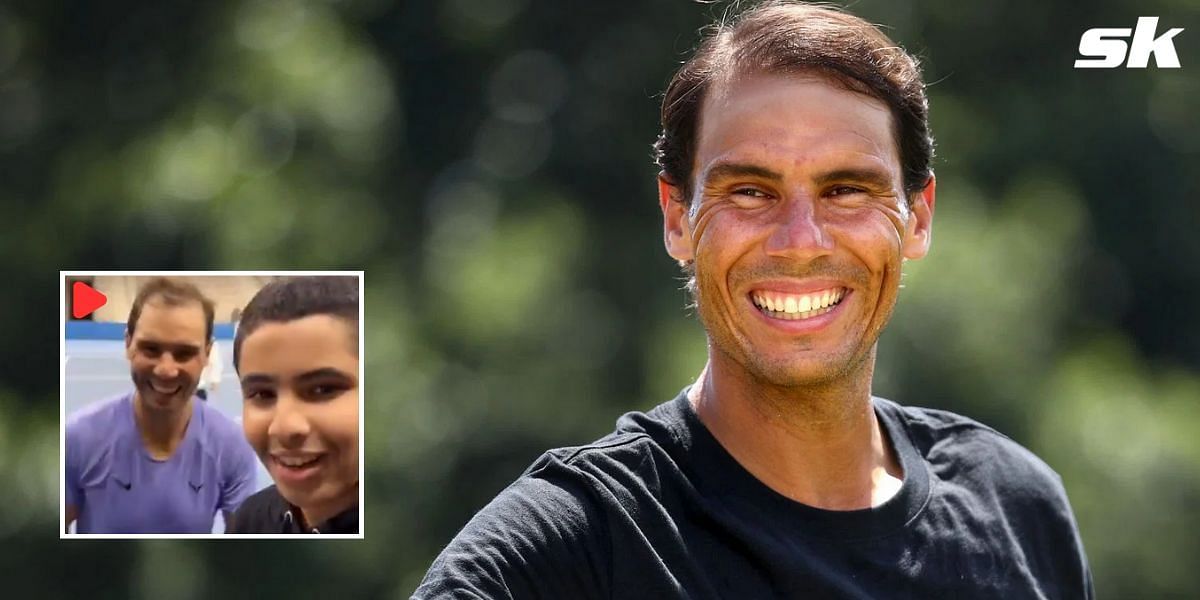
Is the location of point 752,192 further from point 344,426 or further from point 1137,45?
point 1137,45

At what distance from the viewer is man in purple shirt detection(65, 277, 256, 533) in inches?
99.3

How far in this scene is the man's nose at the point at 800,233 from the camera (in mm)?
1450

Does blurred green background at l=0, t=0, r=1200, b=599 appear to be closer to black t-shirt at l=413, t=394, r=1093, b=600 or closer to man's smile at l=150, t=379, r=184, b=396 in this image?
man's smile at l=150, t=379, r=184, b=396

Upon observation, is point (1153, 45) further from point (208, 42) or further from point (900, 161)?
point (900, 161)

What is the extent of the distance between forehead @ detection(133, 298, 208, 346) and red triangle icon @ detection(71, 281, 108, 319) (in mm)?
89

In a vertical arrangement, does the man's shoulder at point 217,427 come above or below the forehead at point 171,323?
below

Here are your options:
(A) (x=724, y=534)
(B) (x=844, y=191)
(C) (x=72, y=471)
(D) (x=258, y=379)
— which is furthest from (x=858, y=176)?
(C) (x=72, y=471)

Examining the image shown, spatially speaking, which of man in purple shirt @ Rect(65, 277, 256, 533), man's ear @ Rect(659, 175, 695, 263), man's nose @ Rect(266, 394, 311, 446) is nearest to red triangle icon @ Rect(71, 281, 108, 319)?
man in purple shirt @ Rect(65, 277, 256, 533)

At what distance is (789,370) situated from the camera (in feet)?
4.89

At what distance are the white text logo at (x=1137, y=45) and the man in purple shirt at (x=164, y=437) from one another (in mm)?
3078

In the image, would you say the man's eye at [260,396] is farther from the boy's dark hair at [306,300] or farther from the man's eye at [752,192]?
the man's eye at [752,192]

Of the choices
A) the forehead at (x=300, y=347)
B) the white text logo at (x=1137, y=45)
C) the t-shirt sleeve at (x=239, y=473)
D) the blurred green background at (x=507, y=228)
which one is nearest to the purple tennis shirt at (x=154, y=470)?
the t-shirt sleeve at (x=239, y=473)

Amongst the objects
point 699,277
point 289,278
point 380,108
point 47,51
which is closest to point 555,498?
point 699,277

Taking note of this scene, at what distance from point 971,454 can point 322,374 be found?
1285mm
